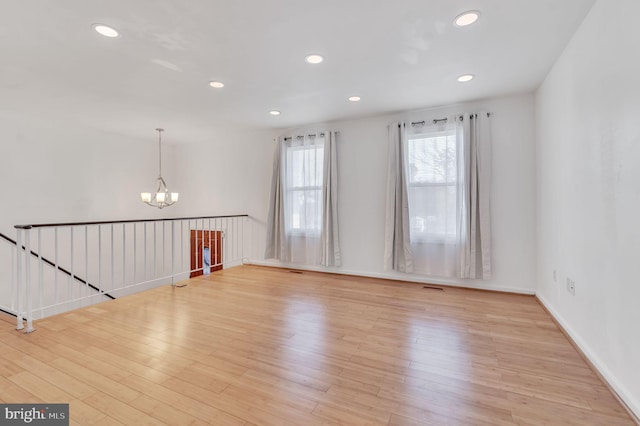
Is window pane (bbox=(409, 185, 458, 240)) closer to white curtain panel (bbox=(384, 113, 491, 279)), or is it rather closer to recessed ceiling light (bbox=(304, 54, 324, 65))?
white curtain panel (bbox=(384, 113, 491, 279))

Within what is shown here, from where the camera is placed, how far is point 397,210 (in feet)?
13.3

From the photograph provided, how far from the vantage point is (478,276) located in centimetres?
370

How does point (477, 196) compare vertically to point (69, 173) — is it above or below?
below

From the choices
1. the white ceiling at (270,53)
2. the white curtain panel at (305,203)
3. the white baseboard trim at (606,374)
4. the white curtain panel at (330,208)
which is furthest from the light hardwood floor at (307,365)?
the white ceiling at (270,53)

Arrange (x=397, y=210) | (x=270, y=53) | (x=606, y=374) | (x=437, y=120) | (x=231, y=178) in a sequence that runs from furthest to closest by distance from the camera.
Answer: (x=231, y=178), (x=397, y=210), (x=437, y=120), (x=270, y=53), (x=606, y=374)

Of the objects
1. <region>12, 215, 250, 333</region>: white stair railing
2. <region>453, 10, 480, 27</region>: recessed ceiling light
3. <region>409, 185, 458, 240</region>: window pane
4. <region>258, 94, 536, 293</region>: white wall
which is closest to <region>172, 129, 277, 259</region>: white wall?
<region>12, 215, 250, 333</region>: white stair railing

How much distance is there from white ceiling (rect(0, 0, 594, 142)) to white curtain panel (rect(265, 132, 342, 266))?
2.69 feet

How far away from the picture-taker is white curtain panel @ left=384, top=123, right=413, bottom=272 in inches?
158

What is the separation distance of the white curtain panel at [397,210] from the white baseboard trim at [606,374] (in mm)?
1801

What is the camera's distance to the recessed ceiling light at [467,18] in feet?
6.58

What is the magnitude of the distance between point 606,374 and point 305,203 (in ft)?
12.5

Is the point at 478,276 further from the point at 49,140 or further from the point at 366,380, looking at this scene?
the point at 49,140

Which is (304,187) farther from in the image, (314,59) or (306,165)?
(314,59)

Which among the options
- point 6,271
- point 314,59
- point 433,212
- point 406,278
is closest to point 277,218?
point 406,278
